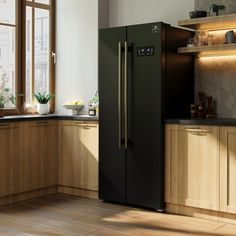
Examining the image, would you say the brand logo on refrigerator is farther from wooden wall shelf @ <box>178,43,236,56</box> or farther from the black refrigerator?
wooden wall shelf @ <box>178,43,236,56</box>

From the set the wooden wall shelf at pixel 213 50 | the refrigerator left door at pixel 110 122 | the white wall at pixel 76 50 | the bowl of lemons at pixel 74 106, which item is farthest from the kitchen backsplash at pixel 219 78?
the bowl of lemons at pixel 74 106

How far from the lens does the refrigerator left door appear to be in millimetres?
4777

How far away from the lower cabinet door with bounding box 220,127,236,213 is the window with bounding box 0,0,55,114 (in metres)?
2.52

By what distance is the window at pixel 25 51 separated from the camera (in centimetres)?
546

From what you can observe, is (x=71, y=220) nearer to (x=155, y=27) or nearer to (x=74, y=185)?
(x=74, y=185)

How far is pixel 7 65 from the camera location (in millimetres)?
5484

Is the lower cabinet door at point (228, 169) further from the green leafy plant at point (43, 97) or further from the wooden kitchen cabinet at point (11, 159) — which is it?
the green leafy plant at point (43, 97)

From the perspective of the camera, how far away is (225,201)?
418 cm

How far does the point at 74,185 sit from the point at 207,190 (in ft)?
5.41

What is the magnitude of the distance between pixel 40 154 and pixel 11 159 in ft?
1.34

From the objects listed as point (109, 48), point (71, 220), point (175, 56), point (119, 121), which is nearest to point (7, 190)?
point (71, 220)

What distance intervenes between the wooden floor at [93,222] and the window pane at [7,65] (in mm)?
1301

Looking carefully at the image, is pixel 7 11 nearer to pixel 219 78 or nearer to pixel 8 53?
pixel 8 53

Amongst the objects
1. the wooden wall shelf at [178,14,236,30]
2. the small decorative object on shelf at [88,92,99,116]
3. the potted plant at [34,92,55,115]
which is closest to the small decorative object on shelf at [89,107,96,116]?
the small decorative object on shelf at [88,92,99,116]
